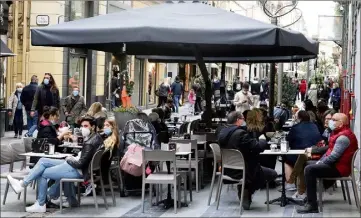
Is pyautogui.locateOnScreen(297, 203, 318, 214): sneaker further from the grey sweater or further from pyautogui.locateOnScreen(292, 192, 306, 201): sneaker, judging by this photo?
pyautogui.locateOnScreen(292, 192, 306, 201): sneaker

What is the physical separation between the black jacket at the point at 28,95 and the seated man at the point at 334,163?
1107cm

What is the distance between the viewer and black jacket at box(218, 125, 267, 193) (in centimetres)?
1059

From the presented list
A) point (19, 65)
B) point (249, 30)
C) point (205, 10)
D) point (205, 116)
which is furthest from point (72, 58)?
point (249, 30)

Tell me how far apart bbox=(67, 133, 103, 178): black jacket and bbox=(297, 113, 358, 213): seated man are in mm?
2946

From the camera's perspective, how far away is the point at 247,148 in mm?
10594

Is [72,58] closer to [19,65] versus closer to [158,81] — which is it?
[19,65]

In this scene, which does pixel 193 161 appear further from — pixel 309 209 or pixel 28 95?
pixel 28 95

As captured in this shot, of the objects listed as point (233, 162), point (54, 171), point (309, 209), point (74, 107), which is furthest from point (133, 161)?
point (74, 107)

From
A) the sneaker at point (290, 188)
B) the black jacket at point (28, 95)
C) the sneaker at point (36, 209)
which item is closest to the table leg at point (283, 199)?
the sneaker at point (290, 188)

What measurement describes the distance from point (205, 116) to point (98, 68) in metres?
16.2

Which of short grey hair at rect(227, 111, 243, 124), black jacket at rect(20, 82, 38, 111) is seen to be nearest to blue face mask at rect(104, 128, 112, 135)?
short grey hair at rect(227, 111, 243, 124)

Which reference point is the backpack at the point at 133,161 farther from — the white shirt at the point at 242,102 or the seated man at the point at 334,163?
the white shirt at the point at 242,102

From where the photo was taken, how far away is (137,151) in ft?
38.3

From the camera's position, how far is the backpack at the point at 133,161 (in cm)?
1168
